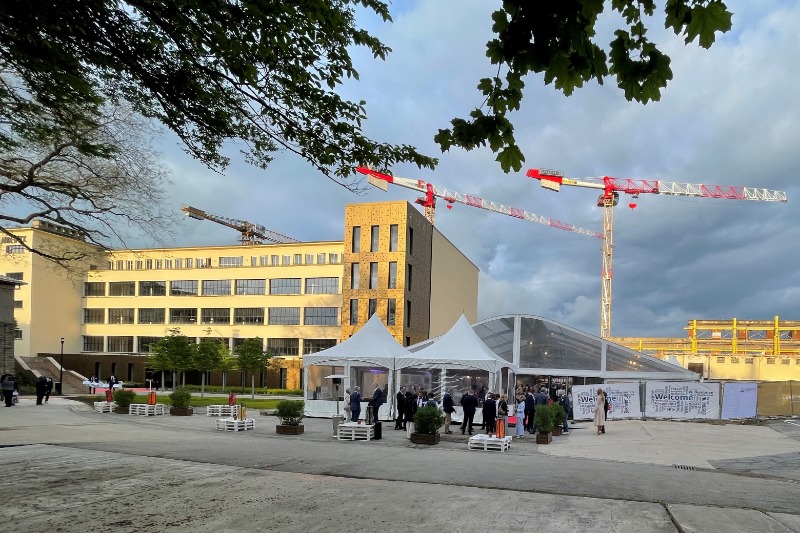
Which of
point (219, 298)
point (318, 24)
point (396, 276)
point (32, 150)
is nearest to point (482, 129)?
point (318, 24)

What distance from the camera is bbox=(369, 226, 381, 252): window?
55719 millimetres

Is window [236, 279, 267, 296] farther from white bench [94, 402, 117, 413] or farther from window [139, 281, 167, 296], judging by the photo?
white bench [94, 402, 117, 413]

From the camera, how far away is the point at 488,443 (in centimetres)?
1725

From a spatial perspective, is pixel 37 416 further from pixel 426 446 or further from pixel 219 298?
pixel 219 298

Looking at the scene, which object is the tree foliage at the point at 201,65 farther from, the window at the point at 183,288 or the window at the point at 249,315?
the window at the point at 183,288

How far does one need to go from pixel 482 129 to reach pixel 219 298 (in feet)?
212

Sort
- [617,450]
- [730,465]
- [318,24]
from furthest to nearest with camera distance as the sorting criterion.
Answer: [617,450]
[730,465]
[318,24]

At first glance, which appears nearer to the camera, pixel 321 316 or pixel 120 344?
pixel 321 316

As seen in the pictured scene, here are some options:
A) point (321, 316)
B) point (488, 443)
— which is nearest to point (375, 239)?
point (321, 316)

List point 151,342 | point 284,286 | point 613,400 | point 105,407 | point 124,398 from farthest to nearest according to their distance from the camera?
1. point 151,342
2. point 284,286
3. point 105,407
4. point 613,400
5. point 124,398

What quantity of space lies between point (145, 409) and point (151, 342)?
136 feet

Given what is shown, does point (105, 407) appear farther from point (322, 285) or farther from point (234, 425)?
point (322, 285)

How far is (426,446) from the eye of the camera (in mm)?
17969

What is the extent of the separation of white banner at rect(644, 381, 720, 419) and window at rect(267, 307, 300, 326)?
135ft
